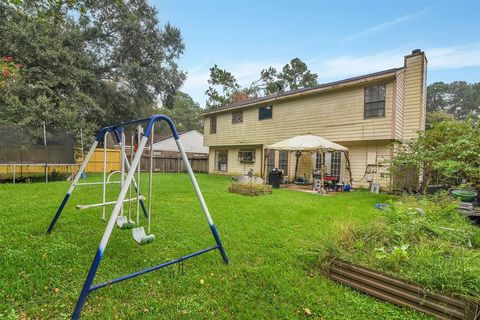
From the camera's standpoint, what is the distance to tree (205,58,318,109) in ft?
95.5

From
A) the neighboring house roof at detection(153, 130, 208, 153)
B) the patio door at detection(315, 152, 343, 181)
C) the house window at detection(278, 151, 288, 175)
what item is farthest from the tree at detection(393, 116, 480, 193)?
the neighboring house roof at detection(153, 130, 208, 153)

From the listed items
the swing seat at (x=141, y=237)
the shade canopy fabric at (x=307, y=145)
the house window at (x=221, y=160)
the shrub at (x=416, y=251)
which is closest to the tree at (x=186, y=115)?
the house window at (x=221, y=160)

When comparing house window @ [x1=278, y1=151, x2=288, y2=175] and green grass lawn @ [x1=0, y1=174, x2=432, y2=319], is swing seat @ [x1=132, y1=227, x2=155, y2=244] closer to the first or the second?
green grass lawn @ [x1=0, y1=174, x2=432, y2=319]

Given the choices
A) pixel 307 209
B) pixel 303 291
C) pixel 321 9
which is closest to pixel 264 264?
pixel 303 291

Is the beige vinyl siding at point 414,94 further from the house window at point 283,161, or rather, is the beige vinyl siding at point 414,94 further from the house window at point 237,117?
the house window at point 237,117

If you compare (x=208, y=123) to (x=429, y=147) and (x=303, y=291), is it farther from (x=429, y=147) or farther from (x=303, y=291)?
(x=303, y=291)

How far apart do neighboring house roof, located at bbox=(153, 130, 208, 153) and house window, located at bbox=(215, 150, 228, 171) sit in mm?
7783

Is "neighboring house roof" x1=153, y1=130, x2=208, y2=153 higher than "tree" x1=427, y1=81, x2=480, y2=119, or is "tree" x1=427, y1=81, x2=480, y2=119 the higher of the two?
"tree" x1=427, y1=81, x2=480, y2=119

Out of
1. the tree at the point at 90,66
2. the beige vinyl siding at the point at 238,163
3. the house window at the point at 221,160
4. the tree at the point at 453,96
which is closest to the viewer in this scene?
the tree at the point at 90,66

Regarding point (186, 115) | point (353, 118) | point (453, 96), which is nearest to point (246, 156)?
point (353, 118)

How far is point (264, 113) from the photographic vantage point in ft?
45.8

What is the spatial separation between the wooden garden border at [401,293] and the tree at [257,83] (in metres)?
27.5

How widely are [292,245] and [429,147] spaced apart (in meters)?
6.68

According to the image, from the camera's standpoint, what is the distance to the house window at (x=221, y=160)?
17078mm
